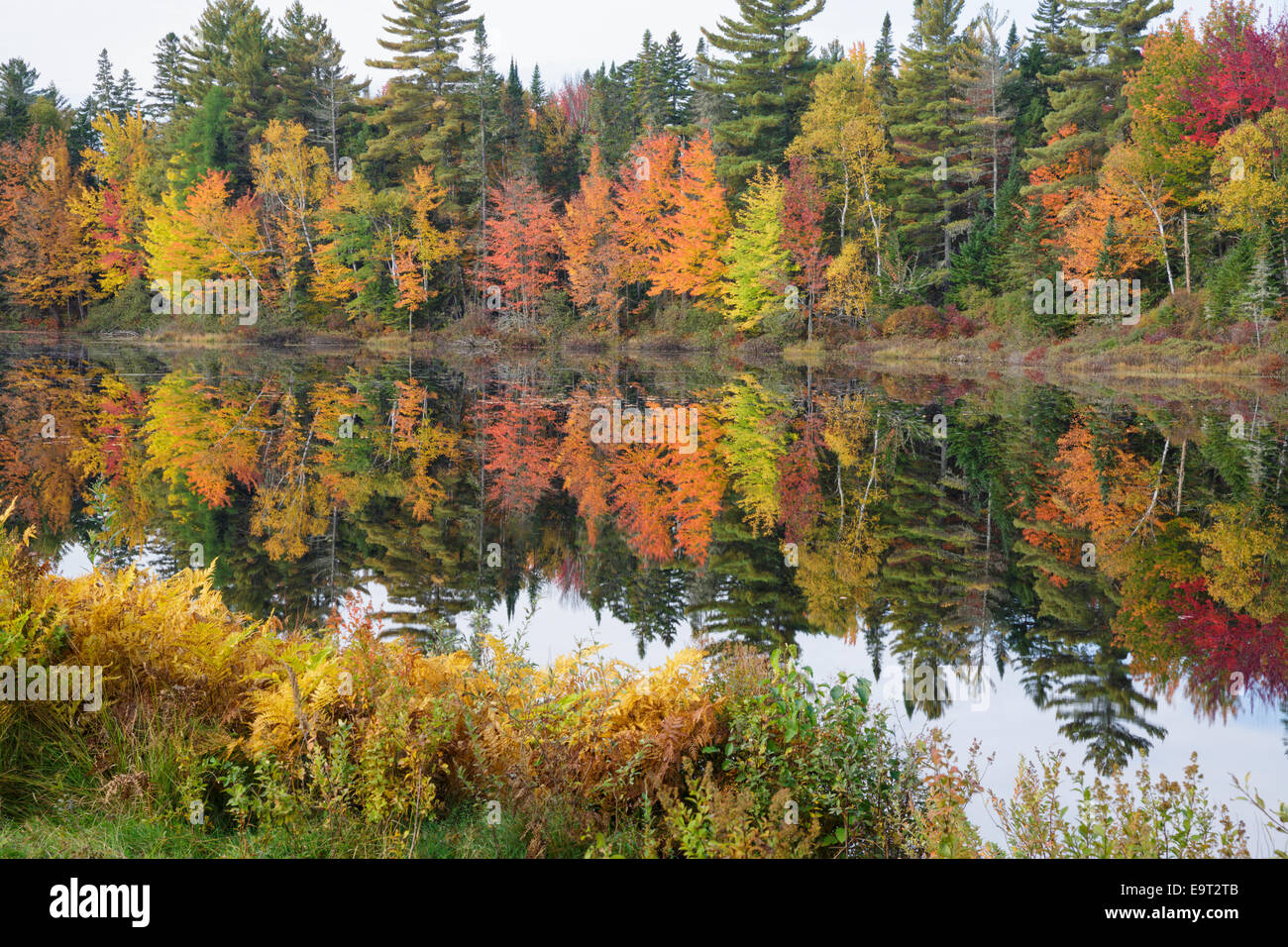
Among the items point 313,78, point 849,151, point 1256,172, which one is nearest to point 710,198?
point 849,151

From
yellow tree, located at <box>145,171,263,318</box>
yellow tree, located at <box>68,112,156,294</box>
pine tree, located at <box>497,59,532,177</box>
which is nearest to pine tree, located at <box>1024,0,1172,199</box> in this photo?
pine tree, located at <box>497,59,532,177</box>

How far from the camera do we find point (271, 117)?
5256 centimetres

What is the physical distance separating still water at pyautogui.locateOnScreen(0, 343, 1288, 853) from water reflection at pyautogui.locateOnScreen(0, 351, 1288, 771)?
0.05m

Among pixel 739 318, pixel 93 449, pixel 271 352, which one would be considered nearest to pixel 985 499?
pixel 93 449

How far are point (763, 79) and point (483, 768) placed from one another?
142 ft

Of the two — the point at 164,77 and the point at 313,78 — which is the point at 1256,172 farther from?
the point at 164,77

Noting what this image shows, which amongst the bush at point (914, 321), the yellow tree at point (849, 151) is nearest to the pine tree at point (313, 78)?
the yellow tree at point (849, 151)

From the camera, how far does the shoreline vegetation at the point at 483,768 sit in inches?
149

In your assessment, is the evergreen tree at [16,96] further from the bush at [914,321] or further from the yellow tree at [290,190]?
the bush at [914,321]

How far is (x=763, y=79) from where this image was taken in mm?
42688

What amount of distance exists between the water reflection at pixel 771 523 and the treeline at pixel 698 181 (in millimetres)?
14367

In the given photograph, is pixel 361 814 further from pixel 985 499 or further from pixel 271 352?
pixel 271 352

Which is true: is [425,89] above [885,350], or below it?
above

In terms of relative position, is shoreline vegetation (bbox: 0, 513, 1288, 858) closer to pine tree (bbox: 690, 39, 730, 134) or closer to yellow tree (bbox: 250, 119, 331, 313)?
pine tree (bbox: 690, 39, 730, 134)
